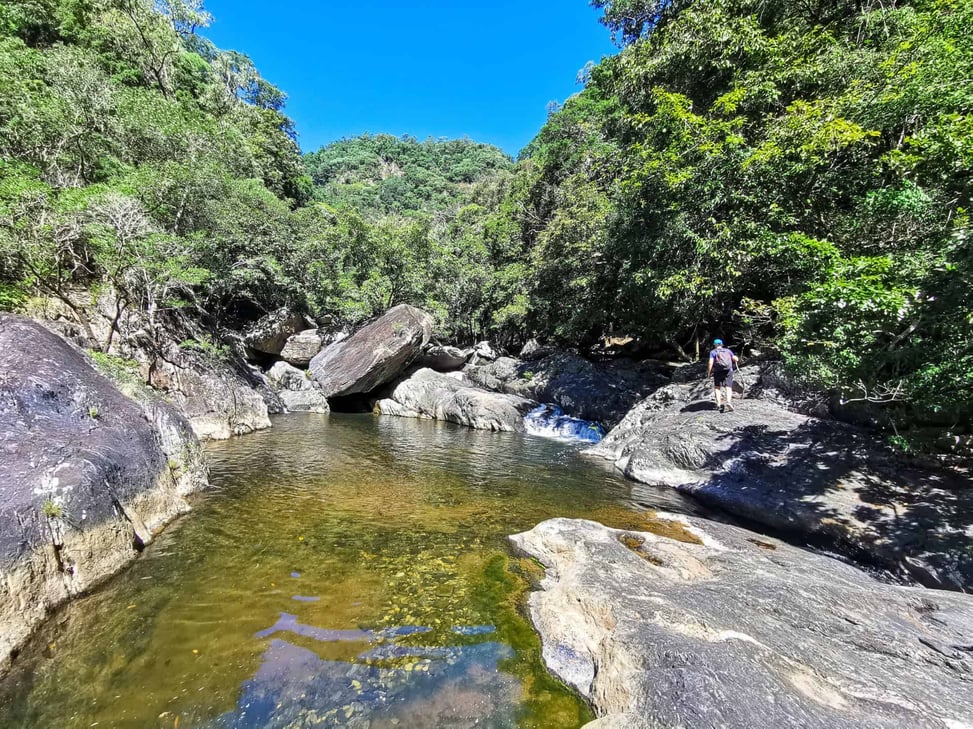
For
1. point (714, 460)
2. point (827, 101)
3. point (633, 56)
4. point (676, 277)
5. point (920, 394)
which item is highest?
point (633, 56)

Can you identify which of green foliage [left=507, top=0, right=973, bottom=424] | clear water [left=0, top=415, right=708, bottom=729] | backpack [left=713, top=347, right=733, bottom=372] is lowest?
clear water [left=0, top=415, right=708, bottom=729]

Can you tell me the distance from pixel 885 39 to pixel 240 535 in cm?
1984

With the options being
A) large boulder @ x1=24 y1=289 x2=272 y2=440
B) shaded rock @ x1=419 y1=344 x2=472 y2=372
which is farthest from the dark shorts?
shaded rock @ x1=419 y1=344 x2=472 y2=372

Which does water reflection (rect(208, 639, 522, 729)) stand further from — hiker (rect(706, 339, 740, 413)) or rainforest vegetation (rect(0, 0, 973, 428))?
hiker (rect(706, 339, 740, 413))

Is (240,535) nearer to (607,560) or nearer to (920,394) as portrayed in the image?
(607,560)

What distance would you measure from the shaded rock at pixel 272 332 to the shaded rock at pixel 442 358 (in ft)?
25.7

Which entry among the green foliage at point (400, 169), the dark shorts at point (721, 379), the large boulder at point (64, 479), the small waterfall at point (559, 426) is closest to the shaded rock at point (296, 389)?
the small waterfall at point (559, 426)

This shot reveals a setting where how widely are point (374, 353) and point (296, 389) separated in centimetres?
479

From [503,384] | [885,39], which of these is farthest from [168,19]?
[885,39]

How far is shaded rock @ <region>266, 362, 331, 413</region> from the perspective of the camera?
22.5 m

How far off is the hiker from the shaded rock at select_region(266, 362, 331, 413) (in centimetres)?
1849

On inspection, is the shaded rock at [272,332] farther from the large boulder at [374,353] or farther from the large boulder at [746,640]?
the large boulder at [746,640]

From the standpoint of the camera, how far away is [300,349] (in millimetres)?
25094

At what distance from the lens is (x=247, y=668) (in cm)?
420
